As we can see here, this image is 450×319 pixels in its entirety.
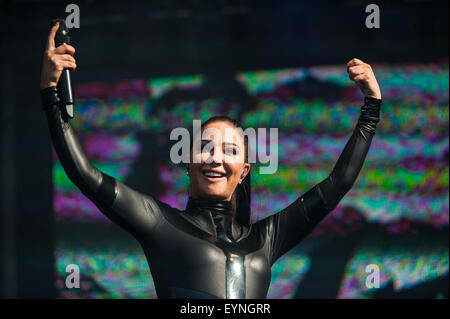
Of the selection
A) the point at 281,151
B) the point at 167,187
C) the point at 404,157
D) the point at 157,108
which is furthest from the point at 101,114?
the point at 404,157

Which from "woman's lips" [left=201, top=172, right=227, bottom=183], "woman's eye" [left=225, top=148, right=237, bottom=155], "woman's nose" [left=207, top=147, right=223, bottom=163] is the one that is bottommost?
"woman's lips" [left=201, top=172, right=227, bottom=183]

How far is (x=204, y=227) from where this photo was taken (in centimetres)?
201

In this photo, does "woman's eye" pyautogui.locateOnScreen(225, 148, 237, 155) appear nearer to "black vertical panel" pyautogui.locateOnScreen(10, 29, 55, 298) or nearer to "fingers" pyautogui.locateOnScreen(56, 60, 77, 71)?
"fingers" pyautogui.locateOnScreen(56, 60, 77, 71)

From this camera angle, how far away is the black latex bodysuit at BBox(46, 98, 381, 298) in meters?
1.82

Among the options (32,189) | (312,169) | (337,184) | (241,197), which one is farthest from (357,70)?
(32,189)

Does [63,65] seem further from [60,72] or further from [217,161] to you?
[217,161]

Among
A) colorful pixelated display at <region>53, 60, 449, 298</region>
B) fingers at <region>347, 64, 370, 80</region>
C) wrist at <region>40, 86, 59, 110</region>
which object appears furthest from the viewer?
colorful pixelated display at <region>53, 60, 449, 298</region>

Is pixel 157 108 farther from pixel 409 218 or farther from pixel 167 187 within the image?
→ pixel 409 218

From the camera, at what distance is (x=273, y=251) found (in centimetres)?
207

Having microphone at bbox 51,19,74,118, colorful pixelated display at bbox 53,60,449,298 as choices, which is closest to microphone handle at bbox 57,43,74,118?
microphone at bbox 51,19,74,118

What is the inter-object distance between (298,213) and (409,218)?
95.5 inches

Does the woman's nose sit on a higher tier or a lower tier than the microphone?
lower

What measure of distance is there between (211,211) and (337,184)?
427mm

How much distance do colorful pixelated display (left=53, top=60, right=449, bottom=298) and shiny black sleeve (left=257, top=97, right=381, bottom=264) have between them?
202 cm
